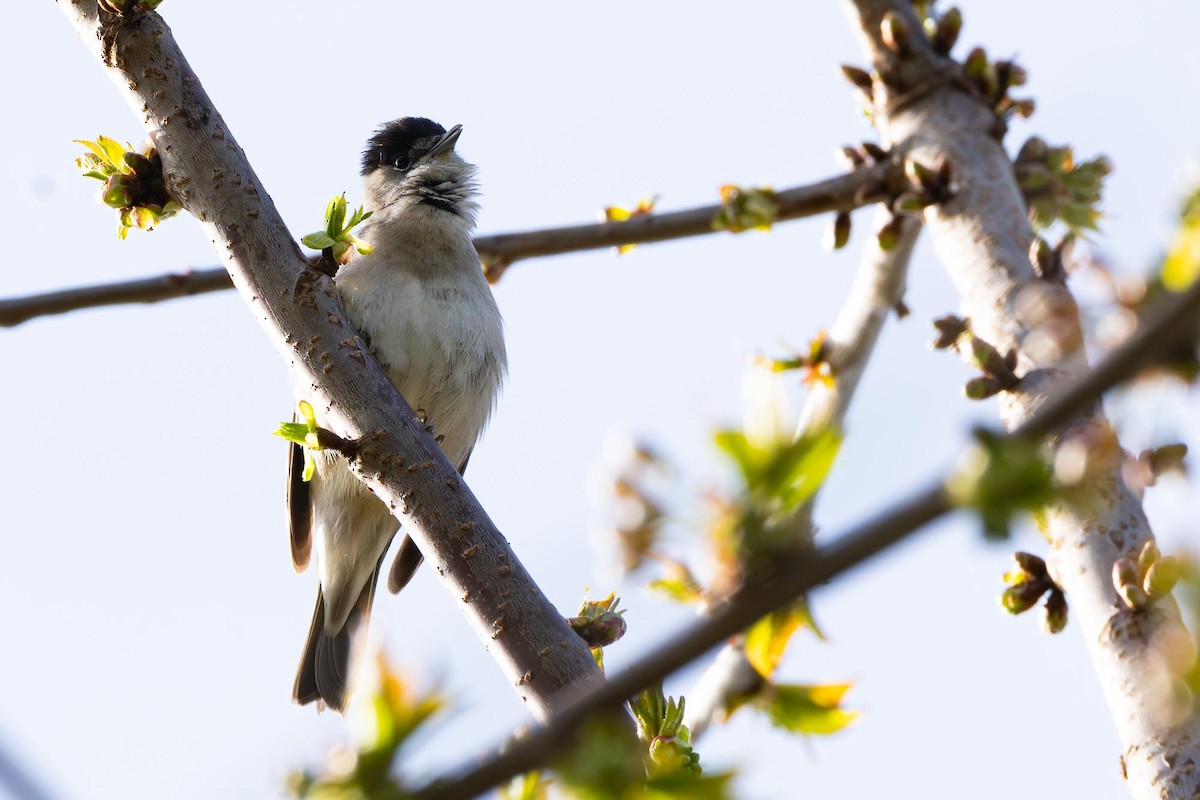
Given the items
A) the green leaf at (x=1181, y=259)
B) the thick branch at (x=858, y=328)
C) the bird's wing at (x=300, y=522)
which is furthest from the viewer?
the bird's wing at (x=300, y=522)

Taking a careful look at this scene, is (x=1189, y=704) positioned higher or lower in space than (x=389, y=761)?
lower

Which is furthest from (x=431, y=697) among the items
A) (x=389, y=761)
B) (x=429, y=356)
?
(x=429, y=356)

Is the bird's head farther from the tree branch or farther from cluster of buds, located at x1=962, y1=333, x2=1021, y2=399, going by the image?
the tree branch

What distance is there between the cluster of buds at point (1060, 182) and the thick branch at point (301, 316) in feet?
5.68

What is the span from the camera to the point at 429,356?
5.64m

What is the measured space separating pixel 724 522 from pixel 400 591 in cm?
517

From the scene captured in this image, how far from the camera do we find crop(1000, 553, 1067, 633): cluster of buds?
9.21 ft

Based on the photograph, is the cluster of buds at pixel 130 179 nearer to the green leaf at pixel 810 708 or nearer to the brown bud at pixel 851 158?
the brown bud at pixel 851 158

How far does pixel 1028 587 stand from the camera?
9.23ft

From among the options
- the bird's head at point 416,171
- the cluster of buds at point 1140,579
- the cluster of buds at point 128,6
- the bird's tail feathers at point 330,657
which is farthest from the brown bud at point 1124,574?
the bird's head at point 416,171

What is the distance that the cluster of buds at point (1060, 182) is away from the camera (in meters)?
3.34

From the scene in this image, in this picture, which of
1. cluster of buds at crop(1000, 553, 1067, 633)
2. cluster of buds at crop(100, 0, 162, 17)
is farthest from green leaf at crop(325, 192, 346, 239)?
cluster of buds at crop(1000, 553, 1067, 633)

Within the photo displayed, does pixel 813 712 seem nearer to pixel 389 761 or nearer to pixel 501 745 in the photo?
pixel 501 745

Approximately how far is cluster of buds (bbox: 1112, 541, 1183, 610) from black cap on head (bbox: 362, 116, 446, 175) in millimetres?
5364
